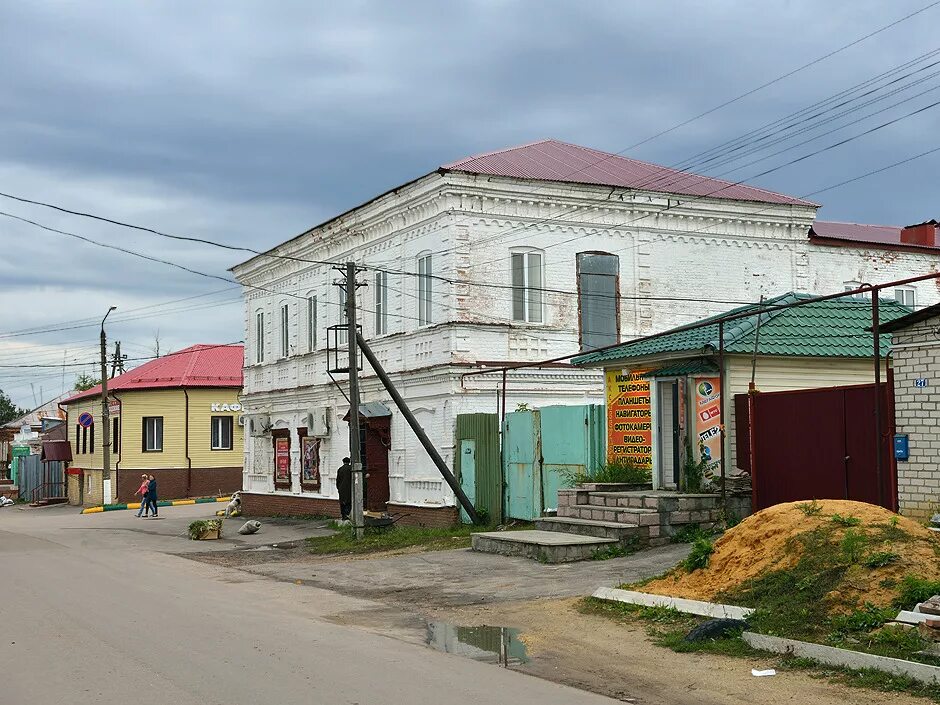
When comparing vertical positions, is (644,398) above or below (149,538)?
above

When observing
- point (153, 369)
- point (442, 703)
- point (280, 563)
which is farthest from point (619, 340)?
point (153, 369)

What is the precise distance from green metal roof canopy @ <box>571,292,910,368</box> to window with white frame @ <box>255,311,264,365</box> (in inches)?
726

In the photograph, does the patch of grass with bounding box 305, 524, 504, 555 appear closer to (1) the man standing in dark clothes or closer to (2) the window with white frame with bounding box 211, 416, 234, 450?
(1) the man standing in dark clothes

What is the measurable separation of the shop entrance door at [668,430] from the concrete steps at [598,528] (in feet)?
5.73

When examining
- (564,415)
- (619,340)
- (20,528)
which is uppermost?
(619,340)

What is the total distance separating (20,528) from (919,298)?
28.3 m

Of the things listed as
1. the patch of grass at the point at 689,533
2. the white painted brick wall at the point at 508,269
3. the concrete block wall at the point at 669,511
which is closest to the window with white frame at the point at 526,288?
the white painted brick wall at the point at 508,269

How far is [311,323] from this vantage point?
32.3 m

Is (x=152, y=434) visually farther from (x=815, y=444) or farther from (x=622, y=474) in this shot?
(x=815, y=444)

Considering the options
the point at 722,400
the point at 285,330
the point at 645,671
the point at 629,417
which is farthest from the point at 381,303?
the point at 645,671

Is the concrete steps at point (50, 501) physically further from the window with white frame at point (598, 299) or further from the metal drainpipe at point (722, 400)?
the metal drainpipe at point (722, 400)

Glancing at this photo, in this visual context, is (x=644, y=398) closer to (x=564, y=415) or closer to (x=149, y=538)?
(x=564, y=415)

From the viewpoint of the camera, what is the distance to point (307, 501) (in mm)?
32562

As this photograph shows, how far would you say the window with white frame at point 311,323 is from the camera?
32.0 metres
